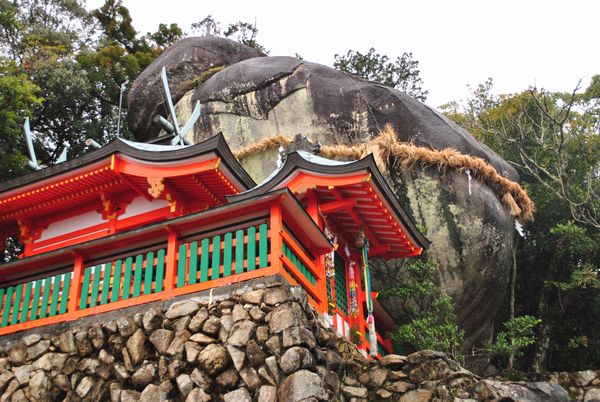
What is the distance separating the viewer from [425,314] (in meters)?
14.7

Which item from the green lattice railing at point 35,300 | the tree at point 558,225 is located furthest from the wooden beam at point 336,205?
the tree at point 558,225

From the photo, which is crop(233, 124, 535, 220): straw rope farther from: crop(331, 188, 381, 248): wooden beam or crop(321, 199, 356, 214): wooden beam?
crop(321, 199, 356, 214): wooden beam

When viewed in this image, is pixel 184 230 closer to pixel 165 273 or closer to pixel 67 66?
pixel 165 273

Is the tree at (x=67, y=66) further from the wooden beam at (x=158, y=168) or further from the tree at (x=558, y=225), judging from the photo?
the tree at (x=558, y=225)

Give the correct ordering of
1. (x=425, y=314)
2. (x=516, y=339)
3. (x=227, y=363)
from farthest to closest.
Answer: (x=425, y=314), (x=516, y=339), (x=227, y=363)

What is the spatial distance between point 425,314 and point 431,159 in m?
5.61

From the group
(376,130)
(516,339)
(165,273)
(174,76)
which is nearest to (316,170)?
(165,273)

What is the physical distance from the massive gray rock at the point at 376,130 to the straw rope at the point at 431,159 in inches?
11.2

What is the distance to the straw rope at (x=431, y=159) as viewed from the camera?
18.6 meters

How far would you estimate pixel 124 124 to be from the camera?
2720 cm

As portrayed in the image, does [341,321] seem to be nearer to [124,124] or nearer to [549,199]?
[549,199]

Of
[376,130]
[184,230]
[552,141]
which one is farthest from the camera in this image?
[552,141]

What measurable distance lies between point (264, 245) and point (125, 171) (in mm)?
4246

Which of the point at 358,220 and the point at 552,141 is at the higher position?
the point at 552,141
